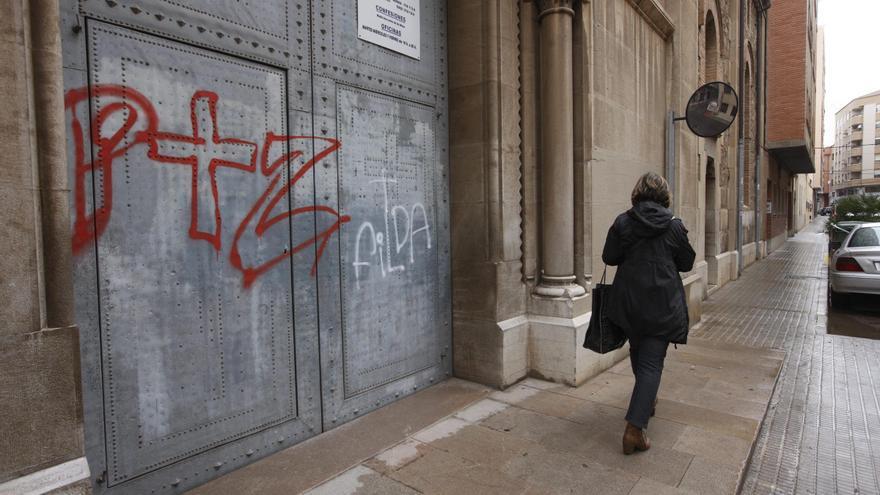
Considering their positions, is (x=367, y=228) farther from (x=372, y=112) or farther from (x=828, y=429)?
(x=828, y=429)

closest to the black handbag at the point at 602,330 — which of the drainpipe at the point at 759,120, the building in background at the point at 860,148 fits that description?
the drainpipe at the point at 759,120

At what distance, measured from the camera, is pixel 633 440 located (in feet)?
11.1

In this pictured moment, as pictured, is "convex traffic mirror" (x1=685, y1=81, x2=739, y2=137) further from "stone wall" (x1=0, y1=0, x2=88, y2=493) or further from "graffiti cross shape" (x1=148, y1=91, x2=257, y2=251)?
"stone wall" (x1=0, y1=0, x2=88, y2=493)

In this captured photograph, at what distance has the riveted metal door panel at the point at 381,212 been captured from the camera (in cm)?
378

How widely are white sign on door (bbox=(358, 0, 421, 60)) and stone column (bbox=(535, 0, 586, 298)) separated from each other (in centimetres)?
139

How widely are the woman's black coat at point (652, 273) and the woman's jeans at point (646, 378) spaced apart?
0.24 feet

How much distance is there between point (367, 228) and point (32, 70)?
2.36 meters

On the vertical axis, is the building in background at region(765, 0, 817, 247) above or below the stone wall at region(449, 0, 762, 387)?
above

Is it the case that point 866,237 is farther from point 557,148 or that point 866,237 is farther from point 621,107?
point 557,148

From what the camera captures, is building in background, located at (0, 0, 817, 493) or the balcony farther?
the balcony

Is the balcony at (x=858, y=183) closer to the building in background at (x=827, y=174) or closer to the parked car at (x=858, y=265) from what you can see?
the building in background at (x=827, y=174)

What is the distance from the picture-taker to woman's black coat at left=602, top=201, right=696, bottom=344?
348 centimetres

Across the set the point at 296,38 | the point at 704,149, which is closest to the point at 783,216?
the point at 704,149

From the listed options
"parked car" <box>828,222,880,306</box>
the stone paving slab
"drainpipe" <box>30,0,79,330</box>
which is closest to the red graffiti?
"drainpipe" <box>30,0,79,330</box>
